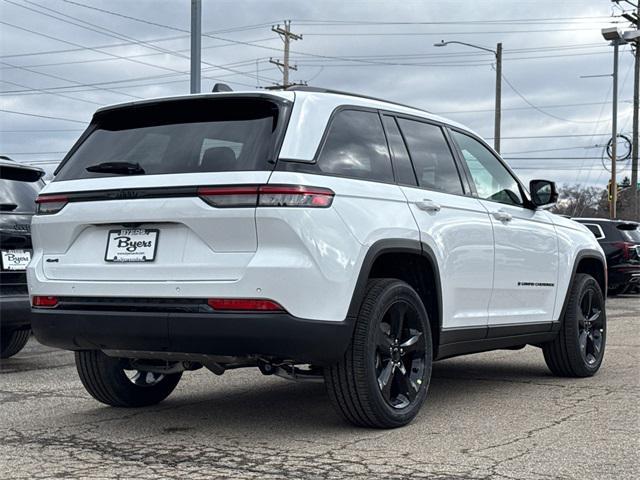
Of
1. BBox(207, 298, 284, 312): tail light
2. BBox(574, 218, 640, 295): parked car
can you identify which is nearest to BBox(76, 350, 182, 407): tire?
BBox(207, 298, 284, 312): tail light

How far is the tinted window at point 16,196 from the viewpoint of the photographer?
8273 millimetres

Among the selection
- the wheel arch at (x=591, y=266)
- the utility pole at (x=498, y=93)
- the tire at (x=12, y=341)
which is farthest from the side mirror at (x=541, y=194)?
the utility pole at (x=498, y=93)

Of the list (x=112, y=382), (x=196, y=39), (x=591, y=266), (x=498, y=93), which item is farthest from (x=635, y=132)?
(x=112, y=382)

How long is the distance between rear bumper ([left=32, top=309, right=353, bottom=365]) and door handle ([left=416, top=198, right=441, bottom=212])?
42.3 inches

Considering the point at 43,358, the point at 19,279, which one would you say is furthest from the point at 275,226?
the point at 43,358

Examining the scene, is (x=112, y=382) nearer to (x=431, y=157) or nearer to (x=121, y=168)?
(x=121, y=168)

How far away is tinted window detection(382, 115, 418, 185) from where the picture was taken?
578 centimetres

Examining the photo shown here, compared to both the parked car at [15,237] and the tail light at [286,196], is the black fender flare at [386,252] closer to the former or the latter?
the tail light at [286,196]

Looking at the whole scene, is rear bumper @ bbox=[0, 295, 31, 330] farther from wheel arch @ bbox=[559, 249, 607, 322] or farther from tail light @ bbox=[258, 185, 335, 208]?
wheel arch @ bbox=[559, 249, 607, 322]

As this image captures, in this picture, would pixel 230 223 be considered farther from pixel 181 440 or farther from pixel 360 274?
pixel 181 440

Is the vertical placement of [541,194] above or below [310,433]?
above

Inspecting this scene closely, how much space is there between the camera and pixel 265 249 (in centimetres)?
482

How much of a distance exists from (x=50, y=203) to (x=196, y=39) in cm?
1137

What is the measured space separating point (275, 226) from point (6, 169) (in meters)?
4.57
